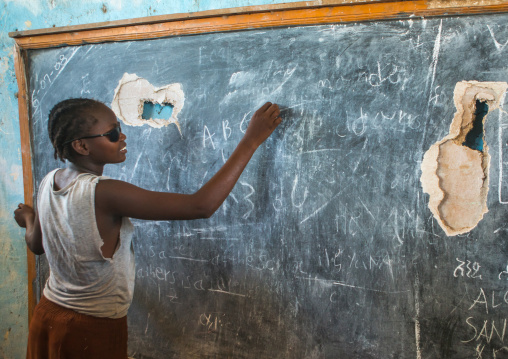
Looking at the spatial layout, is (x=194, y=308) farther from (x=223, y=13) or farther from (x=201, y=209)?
(x=223, y=13)

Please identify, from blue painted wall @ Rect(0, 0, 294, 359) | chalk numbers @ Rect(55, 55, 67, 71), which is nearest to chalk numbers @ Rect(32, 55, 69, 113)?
chalk numbers @ Rect(55, 55, 67, 71)

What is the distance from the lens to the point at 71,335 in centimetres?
138

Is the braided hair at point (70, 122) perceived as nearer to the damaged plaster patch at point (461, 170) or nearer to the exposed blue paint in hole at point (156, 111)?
the exposed blue paint in hole at point (156, 111)

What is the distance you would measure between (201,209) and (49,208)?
0.60m

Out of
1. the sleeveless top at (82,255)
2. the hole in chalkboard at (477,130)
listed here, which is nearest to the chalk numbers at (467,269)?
the hole in chalkboard at (477,130)

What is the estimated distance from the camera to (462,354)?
167 centimetres

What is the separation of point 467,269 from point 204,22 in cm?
184

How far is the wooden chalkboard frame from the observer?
1641mm

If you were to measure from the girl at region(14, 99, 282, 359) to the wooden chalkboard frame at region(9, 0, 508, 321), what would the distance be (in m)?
0.84

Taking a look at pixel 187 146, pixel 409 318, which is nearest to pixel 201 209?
pixel 187 146

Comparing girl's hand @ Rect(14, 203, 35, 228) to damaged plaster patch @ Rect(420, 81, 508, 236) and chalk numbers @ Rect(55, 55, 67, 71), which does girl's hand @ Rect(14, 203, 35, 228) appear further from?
damaged plaster patch @ Rect(420, 81, 508, 236)

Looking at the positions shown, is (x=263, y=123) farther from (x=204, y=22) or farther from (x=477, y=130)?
(x=477, y=130)

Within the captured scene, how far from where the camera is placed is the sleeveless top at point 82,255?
1.32 m

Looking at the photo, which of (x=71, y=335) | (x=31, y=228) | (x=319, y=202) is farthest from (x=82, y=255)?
(x=319, y=202)
